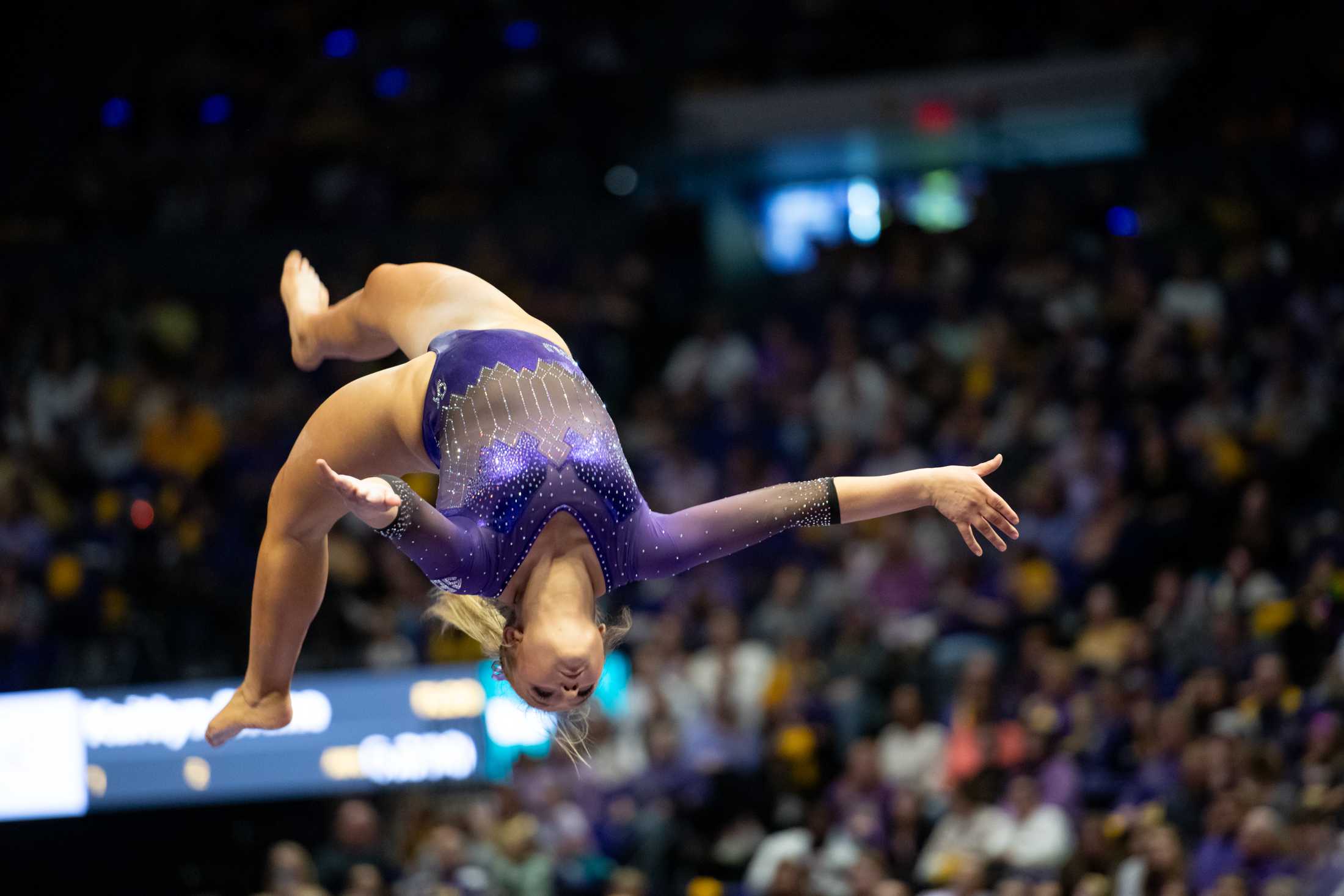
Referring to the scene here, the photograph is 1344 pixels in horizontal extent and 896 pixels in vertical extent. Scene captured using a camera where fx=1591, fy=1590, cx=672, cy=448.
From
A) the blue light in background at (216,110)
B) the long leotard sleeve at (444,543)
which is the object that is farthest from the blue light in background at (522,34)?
the long leotard sleeve at (444,543)

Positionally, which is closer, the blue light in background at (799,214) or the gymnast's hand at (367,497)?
the gymnast's hand at (367,497)

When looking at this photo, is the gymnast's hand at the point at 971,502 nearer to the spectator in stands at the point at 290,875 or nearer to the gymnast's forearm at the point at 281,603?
the gymnast's forearm at the point at 281,603

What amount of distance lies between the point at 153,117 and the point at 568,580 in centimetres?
993

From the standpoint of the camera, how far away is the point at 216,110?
12.4m

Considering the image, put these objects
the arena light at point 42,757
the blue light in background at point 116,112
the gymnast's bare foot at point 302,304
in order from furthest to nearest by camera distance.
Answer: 1. the blue light in background at point 116,112
2. the arena light at point 42,757
3. the gymnast's bare foot at point 302,304

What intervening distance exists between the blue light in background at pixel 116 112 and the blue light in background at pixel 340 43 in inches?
64.1

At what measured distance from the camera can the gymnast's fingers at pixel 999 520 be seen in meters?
3.70

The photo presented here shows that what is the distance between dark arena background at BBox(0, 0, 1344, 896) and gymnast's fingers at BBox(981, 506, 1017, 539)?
3292mm

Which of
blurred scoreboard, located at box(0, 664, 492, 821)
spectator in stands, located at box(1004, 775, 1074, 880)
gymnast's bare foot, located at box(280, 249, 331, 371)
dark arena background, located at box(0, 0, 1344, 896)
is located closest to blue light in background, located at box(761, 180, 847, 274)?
dark arena background, located at box(0, 0, 1344, 896)

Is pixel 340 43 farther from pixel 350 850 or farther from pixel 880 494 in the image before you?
pixel 880 494

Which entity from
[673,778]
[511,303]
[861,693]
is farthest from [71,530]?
[511,303]

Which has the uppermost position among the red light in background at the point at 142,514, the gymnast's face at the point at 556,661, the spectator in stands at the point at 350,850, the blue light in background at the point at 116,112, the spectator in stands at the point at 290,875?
the blue light in background at the point at 116,112

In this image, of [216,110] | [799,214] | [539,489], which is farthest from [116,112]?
[539,489]

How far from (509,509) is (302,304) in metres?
1.62
